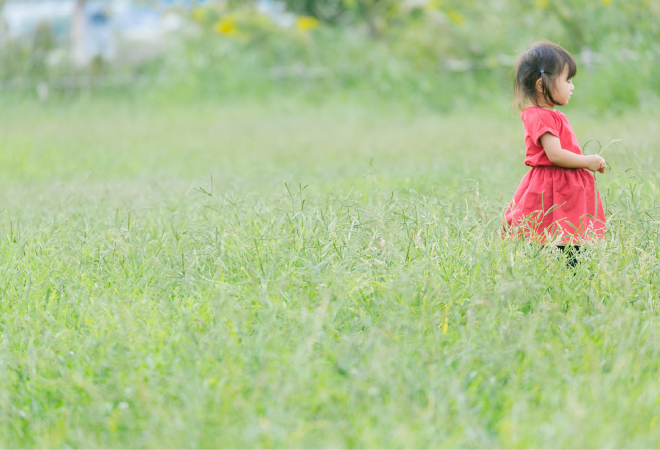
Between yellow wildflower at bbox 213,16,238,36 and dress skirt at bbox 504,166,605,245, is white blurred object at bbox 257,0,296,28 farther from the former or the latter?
dress skirt at bbox 504,166,605,245

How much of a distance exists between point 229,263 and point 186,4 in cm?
1426

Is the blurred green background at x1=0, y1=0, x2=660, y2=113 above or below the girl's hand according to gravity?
above

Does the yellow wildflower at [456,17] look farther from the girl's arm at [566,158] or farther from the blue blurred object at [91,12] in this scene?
the girl's arm at [566,158]

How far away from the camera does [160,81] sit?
1418cm

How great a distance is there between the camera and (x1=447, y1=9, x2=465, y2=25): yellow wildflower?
13.0 m

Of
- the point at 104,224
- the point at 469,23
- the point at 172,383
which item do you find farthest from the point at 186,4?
the point at 172,383

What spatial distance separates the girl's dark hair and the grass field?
0.63m

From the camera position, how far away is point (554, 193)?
3.50m

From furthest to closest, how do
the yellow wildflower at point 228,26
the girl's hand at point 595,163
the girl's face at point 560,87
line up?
the yellow wildflower at point 228,26 < the girl's face at point 560,87 < the girl's hand at point 595,163

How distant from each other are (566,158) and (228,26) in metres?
11.8

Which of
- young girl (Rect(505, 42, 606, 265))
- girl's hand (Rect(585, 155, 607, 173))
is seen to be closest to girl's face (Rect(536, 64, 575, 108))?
young girl (Rect(505, 42, 606, 265))

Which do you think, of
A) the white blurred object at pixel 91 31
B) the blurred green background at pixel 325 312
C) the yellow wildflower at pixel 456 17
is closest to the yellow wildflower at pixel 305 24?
the yellow wildflower at pixel 456 17

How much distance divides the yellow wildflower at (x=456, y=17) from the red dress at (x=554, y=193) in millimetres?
9839

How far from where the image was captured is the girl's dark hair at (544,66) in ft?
11.4
